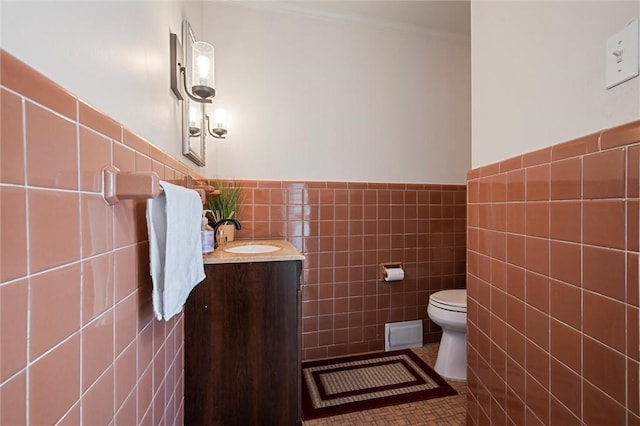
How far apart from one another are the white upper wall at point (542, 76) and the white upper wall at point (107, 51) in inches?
44.0

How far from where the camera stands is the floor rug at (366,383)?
5.02 feet

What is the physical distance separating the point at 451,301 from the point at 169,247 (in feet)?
5.50

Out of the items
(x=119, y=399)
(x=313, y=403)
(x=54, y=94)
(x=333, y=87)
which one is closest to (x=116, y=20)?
(x=54, y=94)

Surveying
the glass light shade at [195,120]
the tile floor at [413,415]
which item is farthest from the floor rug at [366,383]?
the glass light shade at [195,120]

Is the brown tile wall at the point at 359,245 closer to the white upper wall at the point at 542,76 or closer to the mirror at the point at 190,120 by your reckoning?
the mirror at the point at 190,120

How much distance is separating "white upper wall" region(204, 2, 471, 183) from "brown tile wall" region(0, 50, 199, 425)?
1.31 m

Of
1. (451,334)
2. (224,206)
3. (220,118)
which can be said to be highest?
(220,118)

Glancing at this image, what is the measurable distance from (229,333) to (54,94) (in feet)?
3.38

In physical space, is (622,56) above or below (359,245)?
above

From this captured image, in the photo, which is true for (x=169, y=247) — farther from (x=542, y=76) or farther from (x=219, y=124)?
(x=219, y=124)

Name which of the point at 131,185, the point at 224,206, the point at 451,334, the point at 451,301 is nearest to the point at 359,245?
the point at 451,301

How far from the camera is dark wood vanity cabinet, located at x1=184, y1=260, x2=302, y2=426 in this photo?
3.84 feet

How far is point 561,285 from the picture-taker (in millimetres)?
746

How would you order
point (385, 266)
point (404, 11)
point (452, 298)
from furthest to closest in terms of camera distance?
point (385, 266) < point (404, 11) < point (452, 298)
